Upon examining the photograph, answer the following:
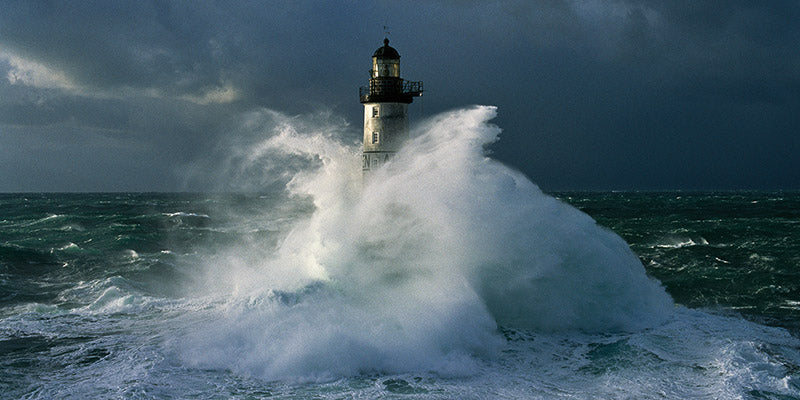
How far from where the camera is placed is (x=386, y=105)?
19125mm

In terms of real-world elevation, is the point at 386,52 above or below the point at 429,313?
above

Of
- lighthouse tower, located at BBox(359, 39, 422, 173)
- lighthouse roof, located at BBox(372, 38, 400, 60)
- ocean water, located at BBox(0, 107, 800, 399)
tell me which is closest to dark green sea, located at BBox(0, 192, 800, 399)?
ocean water, located at BBox(0, 107, 800, 399)

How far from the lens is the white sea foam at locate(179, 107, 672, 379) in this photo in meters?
9.28

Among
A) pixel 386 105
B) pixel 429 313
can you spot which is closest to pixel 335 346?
pixel 429 313

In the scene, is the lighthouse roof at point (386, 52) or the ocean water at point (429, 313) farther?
the lighthouse roof at point (386, 52)

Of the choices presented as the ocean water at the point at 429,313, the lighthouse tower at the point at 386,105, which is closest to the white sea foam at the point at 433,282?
the ocean water at the point at 429,313

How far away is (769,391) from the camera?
790cm

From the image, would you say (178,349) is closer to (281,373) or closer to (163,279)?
(281,373)

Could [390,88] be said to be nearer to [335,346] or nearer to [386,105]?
[386,105]

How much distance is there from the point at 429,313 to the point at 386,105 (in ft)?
Result: 33.5

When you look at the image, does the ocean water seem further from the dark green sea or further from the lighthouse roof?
the lighthouse roof

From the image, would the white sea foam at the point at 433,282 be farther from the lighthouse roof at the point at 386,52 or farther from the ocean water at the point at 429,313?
the lighthouse roof at the point at 386,52

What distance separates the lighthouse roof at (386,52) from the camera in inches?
754

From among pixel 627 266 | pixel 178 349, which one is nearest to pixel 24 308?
pixel 178 349
